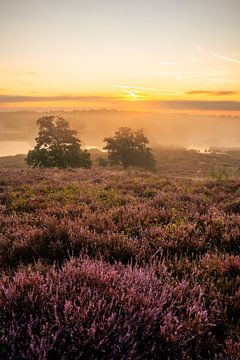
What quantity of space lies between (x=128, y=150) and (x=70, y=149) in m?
12.1

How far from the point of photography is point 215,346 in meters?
2.95

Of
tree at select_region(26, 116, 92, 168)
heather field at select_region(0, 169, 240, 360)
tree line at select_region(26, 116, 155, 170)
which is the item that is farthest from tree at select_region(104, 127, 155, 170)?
heather field at select_region(0, 169, 240, 360)

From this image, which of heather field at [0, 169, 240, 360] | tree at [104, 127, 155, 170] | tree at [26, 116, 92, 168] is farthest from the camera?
tree at [104, 127, 155, 170]

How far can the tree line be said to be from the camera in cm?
4672

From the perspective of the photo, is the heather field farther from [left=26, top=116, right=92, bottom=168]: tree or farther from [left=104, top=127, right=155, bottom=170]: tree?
[left=104, top=127, right=155, bottom=170]: tree

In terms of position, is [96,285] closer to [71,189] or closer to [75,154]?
[71,189]

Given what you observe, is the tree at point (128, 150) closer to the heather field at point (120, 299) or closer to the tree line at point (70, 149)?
the tree line at point (70, 149)

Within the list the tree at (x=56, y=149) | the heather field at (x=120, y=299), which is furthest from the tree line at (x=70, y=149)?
the heather field at (x=120, y=299)

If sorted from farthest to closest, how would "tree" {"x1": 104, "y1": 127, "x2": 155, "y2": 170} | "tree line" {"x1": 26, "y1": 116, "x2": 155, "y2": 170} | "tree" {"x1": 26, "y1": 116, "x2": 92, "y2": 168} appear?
"tree" {"x1": 104, "y1": 127, "x2": 155, "y2": 170} < "tree line" {"x1": 26, "y1": 116, "x2": 155, "y2": 170} < "tree" {"x1": 26, "y1": 116, "x2": 92, "y2": 168}

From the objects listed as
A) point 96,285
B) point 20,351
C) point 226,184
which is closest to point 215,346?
point 96,285

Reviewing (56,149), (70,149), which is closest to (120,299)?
(56,149)

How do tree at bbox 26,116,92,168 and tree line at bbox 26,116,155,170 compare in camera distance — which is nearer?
tree at bbox 26,116,92,168

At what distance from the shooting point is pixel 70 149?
4853 centimetres

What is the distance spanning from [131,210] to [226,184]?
22.0 feet
